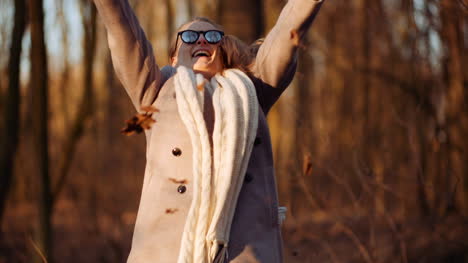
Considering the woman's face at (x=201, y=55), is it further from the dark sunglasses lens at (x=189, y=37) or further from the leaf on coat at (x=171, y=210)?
the leaf on coat at (x=171, y=210)

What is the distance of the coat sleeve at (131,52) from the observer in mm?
2807

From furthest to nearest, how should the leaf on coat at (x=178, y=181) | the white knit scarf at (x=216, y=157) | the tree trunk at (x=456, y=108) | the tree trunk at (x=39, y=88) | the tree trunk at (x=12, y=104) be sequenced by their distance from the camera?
the tree trunk at (x=456, y=108)
the tree trunk at (x=12, y=104)
the tree trunk at (x=39, y=88)
the leaf on coat at (x=178, y=181)
the white knit scarf at (x=216, y=157)

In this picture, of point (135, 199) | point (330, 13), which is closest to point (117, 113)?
point (135, 199)

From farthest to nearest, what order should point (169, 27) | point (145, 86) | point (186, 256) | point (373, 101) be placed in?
point (373, 101)
point (169, 27)
point (145, 86)
point (186, 256)

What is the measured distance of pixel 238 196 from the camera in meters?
2.83

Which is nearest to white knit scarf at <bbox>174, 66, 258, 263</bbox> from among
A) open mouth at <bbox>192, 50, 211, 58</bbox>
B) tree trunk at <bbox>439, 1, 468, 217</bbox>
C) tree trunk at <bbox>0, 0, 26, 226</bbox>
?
open mouth at <bbox>192, 50, 211, 58</bbox>

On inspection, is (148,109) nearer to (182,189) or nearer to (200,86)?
(200,86)

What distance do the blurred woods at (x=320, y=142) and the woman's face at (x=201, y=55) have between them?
39 cm

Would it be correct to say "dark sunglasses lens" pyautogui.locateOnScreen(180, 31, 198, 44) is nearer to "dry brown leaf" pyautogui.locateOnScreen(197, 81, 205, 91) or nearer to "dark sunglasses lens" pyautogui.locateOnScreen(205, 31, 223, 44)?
"dark sunglasses lens" pyautogui.locateOnScreen(205, 31, 223, 44)

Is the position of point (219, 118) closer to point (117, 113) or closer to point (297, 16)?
point (297, 16)

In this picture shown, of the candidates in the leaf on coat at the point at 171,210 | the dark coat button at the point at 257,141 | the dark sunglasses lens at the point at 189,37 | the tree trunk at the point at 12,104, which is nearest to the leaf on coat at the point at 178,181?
the leaf on coat at the point at 171,210

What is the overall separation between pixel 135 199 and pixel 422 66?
31.2ft

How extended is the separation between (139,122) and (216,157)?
32 cm

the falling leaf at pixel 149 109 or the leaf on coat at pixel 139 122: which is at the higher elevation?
the falling leaf at pixel 149 109
